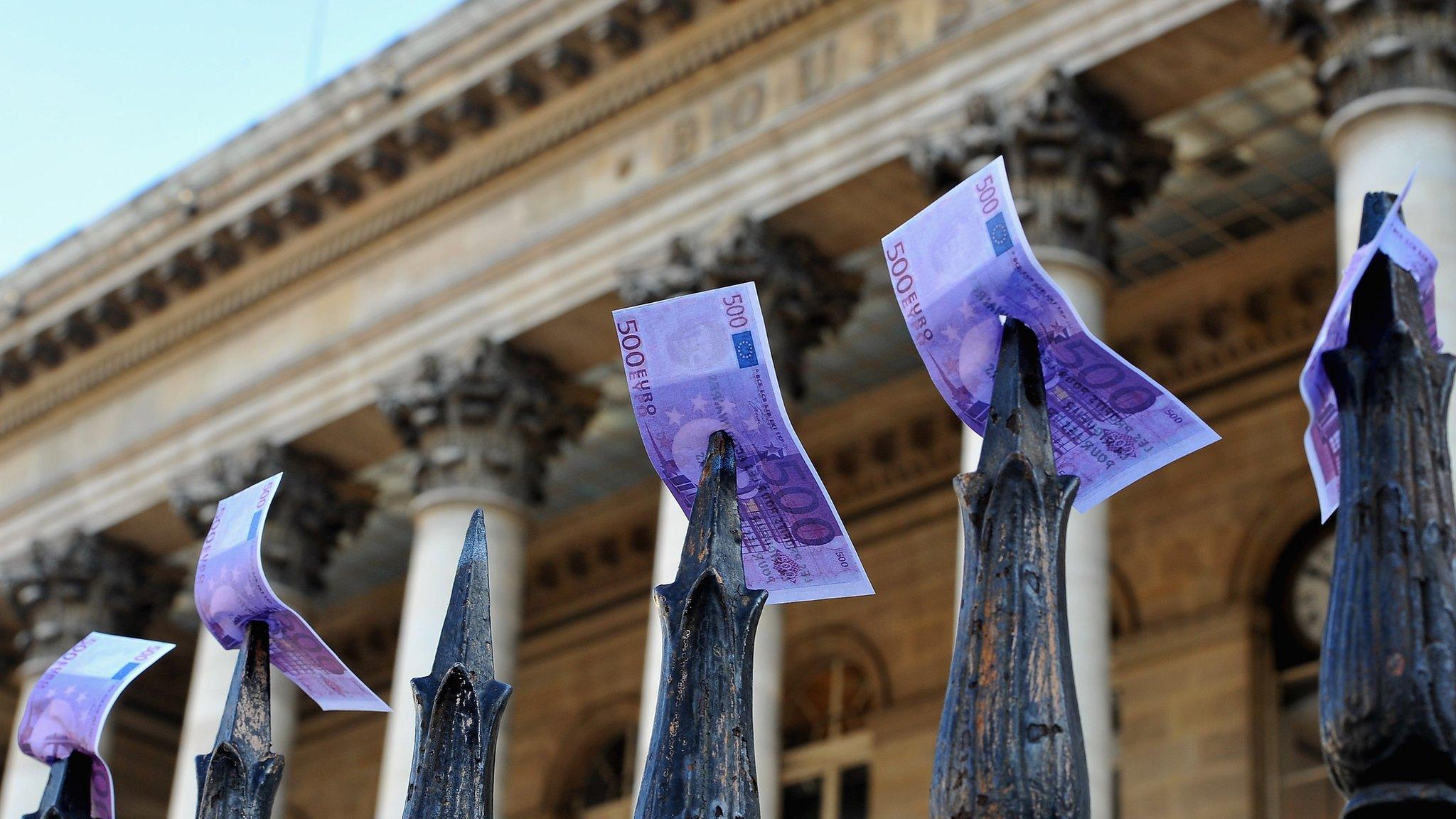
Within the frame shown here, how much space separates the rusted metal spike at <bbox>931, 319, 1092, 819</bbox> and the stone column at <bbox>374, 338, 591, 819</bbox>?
1223 cm

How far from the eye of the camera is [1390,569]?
3.01 m

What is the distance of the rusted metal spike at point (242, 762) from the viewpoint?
4227 mm

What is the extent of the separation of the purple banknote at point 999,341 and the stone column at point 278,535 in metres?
14.2

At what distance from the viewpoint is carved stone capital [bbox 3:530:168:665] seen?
19594mm

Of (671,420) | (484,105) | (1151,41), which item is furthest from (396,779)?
(671,420)

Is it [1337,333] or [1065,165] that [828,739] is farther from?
[1337,333]

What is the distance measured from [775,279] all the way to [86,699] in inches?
393

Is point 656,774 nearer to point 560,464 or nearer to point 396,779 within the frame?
point 396,779

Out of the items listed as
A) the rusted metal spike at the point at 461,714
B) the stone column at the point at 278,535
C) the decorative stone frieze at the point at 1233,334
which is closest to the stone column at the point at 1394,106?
the decorative stone frieze at the point at 1233,334

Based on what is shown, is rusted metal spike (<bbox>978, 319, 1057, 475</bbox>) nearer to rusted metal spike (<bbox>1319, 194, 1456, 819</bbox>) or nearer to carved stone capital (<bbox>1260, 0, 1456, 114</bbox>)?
rusted metal spike (<bbox>1319, 194, 1456, 819</bbox>)

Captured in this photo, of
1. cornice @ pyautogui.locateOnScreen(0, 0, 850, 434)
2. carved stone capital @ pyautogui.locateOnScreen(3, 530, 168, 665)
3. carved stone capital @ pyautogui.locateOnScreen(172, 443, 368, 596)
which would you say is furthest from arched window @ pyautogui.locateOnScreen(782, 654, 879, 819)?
carved stone capital @ pyautogui.locateOnScreen(3, 530, 168, 665)

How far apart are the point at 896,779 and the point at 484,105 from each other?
635cm

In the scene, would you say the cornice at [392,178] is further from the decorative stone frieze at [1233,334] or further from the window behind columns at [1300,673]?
the window behind columns at [1300,673]

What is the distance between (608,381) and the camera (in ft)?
59.9
